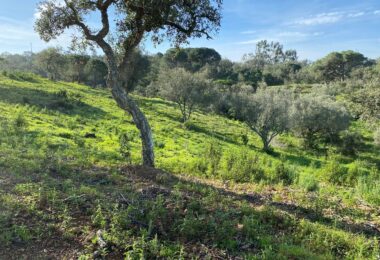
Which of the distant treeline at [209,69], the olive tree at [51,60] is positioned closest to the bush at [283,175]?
the distant treeline at [209,69]

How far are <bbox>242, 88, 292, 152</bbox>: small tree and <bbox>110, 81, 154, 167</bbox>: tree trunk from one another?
75.1 feet

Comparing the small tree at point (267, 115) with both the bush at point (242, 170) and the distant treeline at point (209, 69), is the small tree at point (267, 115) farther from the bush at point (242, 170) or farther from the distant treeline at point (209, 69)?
the distant treeline at point (209, 69)

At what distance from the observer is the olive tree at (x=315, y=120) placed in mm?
37125

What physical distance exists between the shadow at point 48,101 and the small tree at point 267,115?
54.5 feet

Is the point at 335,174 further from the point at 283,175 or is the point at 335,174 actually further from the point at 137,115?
the point at 137,115

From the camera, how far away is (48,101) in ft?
111

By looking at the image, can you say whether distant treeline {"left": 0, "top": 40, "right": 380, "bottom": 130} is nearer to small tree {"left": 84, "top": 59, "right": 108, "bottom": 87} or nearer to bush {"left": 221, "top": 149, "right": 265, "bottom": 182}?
small tree {"left": 84, "top": 59, "right": 108, "bottom": 87}

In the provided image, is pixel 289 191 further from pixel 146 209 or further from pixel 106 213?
pixel 106 213

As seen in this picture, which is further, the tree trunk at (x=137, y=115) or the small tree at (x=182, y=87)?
the small tree at (x=182, y=87)

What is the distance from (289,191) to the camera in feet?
33.2

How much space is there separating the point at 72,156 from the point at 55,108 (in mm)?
21609

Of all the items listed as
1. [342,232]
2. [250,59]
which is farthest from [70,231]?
[250,59]

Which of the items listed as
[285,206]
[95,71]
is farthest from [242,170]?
[95,71]

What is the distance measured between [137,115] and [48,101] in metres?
26.2
